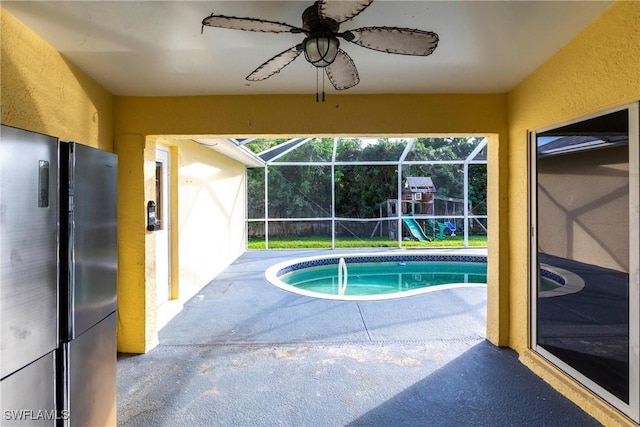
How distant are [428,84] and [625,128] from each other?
1.43 meters

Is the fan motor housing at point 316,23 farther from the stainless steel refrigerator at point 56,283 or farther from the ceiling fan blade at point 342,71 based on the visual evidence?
the stainless steel refrigerator at point 56,283

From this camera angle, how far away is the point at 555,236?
100 inches

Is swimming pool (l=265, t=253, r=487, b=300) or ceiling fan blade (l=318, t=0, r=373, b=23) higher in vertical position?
ceiling fan blade (l=318, t=0, r=373, b=23)

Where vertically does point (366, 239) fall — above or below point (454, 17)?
below

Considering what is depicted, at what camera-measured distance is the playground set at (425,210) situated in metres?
10.1

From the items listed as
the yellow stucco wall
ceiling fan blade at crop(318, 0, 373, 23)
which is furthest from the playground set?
ceiling fan blade at crop(318, 0, 373, 23)

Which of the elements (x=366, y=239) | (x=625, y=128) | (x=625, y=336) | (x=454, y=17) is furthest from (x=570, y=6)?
(x=366, y=239)

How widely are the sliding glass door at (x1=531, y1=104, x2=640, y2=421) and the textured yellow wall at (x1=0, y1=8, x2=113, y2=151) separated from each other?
3.67 metres

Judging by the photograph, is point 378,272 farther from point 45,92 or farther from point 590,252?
point 45,92

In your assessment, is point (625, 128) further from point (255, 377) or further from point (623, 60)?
point (255, 377)

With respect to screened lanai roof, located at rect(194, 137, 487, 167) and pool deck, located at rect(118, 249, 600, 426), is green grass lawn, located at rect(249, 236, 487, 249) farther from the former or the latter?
pool deck, located at rect(118, 249, 600, 426)

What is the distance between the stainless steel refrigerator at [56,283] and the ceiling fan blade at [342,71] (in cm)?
147

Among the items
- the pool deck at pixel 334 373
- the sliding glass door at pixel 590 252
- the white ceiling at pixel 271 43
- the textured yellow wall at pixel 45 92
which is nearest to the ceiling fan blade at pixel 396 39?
the white ceiling at pixel 271 43

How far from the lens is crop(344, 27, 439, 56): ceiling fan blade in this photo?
58.9 inches
